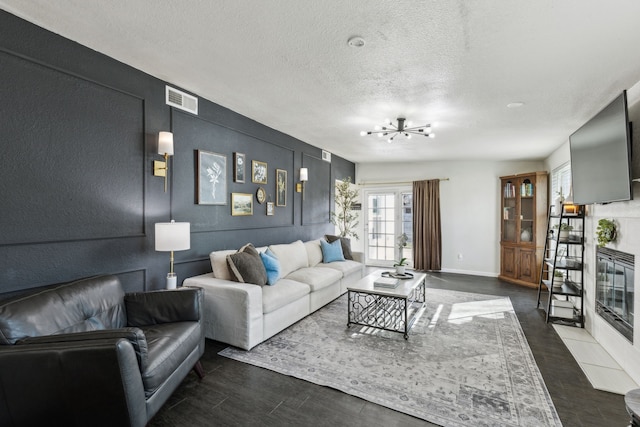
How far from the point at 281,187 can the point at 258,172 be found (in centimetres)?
63

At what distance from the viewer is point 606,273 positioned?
3102 millimetres

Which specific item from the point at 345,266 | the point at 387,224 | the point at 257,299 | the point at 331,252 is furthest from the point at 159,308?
the point at 387,224

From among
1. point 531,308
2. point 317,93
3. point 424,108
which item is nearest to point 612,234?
point 531,308

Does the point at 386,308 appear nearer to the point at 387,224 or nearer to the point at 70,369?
the point at 70,369

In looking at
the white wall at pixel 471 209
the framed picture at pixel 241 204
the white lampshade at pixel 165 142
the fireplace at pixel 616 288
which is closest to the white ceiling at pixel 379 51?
the white lampshade at pixel 165 142

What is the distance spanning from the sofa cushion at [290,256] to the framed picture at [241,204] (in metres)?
0.61

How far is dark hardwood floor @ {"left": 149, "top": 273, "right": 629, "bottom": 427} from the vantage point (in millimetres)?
1970

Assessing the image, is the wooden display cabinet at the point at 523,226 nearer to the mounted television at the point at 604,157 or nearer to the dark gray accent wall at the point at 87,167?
the mounted television at the point at 604,157

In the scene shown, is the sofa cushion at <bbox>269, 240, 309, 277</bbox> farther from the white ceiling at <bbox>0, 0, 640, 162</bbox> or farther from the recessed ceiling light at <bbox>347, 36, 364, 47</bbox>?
the recessed ceiling light at <bbox>347, 36, 364, 47</bbox>

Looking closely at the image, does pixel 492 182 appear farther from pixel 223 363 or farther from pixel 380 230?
pixel 223 363

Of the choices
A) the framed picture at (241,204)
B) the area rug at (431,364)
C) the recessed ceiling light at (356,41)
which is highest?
the recessed ceiling light at (356,41)

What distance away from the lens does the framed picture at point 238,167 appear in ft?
12.9

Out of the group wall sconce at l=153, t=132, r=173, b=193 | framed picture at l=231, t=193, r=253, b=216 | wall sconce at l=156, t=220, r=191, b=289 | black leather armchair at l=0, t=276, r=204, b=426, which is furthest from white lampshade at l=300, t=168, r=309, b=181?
black leather armchair at l=0, t=276, r=204, b=426

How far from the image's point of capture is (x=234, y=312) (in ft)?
9.54
